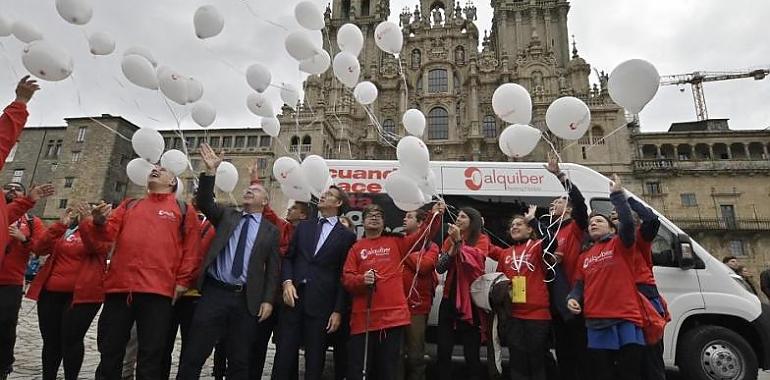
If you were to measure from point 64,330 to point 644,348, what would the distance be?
536 centimetres

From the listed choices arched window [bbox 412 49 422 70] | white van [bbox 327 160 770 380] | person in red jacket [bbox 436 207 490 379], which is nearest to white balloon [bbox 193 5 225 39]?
white van [bbox 327 160 770 380]

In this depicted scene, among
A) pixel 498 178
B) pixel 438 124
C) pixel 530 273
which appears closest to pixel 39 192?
pixel 530 273

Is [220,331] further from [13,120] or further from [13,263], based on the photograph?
[13,263]

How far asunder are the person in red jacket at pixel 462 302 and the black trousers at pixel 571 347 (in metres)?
0.85

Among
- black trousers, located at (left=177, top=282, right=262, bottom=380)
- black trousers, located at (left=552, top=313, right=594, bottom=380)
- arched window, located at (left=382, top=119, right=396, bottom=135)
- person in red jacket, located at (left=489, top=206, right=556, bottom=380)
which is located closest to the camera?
black trousers, located at (left=177, top=282, right=262, bottom=380)

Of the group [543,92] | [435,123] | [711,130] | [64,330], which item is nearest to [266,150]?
[435,123]

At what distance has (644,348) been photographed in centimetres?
351

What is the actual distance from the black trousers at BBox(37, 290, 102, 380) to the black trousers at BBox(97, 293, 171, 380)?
846 mm

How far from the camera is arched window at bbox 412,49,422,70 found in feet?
131

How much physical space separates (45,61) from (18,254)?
2.19 meters

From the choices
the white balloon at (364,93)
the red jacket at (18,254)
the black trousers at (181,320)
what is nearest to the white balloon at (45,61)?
the red jacket at (18,254)

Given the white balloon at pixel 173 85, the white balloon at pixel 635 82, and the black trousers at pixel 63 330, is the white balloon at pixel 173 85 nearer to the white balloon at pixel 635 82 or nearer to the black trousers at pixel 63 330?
the black trousers at pixel 63 330

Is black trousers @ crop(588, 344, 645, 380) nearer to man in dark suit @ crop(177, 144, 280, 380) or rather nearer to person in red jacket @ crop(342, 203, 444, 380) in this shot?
person in red jacket @ crop(342, 203, 444, 380)

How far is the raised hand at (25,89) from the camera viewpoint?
3.22 m
